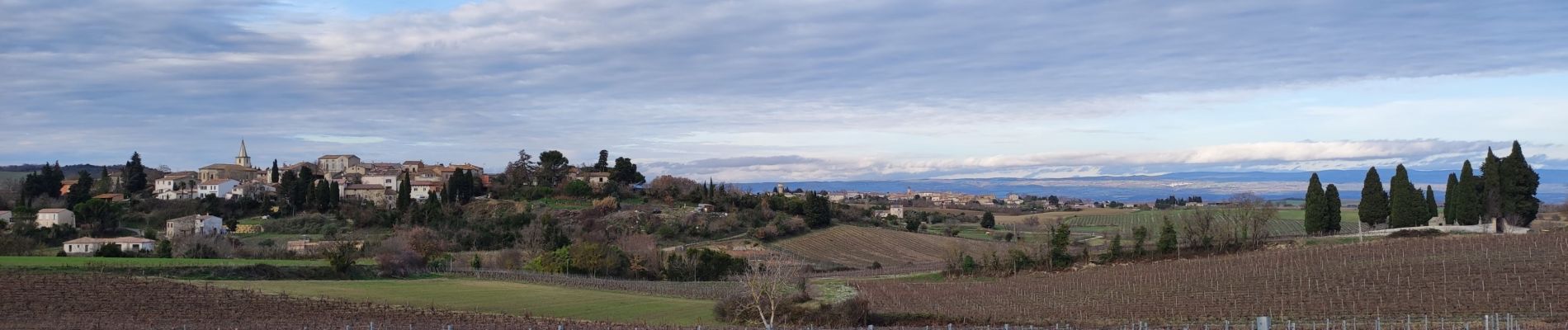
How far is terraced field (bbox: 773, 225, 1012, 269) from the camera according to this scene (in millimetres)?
96688

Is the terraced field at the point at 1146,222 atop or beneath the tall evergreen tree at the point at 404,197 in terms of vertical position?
beneath

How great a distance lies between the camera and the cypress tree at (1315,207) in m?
77.2

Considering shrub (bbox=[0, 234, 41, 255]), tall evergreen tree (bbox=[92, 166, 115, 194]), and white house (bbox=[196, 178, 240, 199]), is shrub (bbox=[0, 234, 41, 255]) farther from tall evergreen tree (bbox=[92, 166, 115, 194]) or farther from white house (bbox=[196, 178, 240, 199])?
tall evergreen tree (bbox=[92, 166, 115, 194])

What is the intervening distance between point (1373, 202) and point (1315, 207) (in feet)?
13.8

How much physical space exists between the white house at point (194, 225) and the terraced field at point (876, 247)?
47.6 m

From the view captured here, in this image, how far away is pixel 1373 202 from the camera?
78.1 meters

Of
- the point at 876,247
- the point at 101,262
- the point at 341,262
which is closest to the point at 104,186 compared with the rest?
the point at 101,262

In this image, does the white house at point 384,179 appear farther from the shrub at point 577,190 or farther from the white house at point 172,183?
the shrub at point 577,190

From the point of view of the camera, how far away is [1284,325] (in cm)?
3638

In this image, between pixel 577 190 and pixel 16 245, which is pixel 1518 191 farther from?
pixel 16 245

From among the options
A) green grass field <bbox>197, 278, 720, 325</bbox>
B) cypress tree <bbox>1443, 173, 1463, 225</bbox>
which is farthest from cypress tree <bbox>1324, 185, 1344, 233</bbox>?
green grass field <bbox>197, 278, 720, 325</bbox>

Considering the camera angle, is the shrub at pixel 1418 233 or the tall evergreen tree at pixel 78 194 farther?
the tall evergreen tree at pixel 78 194

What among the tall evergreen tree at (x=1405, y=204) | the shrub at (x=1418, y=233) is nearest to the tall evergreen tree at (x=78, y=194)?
the shrub at (x=1418, y=233)

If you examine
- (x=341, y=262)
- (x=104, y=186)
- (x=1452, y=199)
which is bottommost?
(x=341, y=262)
